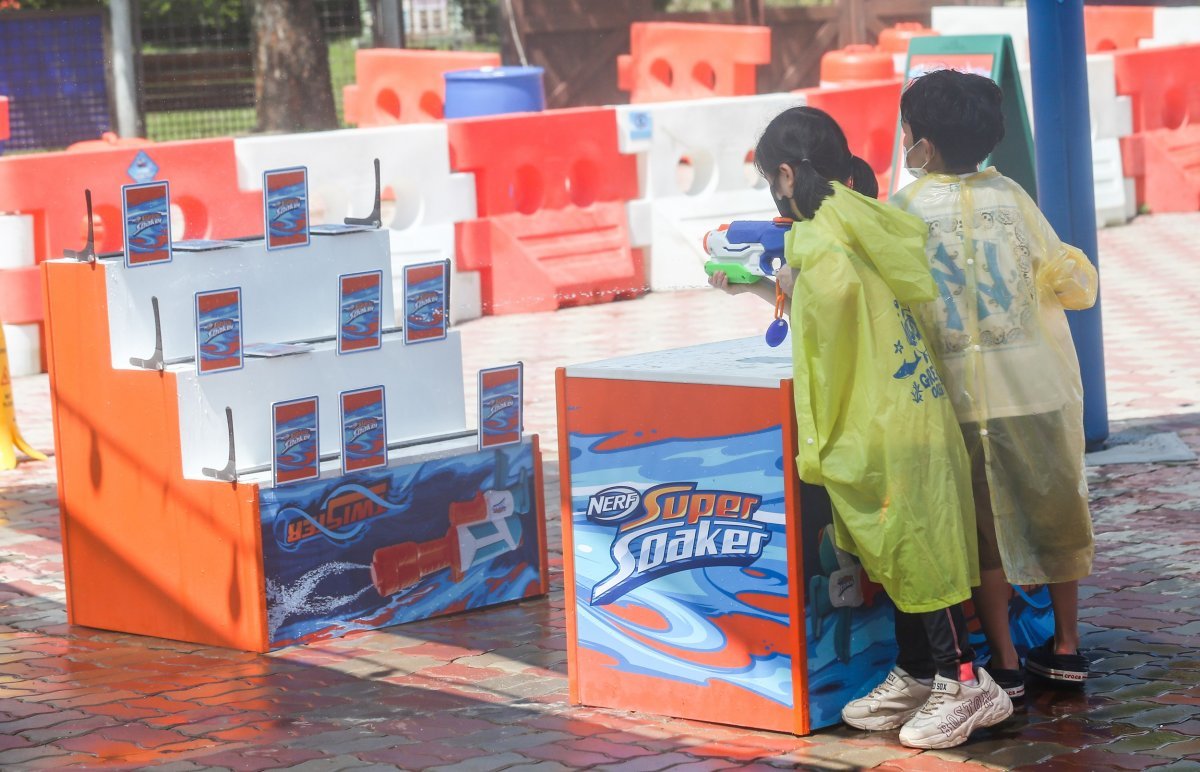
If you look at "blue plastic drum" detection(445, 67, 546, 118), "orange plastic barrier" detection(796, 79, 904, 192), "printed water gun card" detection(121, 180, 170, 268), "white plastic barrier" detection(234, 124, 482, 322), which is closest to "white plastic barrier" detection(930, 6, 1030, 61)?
"orange plastic barrier" detection(796, 79, 904, 192)

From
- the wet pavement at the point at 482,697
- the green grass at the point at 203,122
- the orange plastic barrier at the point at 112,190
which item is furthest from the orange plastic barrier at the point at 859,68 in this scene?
the wet pavement at the point at 482,697

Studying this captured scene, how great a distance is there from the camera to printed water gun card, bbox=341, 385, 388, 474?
5.50 m

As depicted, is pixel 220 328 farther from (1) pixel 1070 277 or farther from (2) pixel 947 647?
(1) pixel 1070 277

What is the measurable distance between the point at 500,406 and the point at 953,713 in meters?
2.26

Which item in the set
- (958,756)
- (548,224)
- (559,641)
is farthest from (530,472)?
(548,224)

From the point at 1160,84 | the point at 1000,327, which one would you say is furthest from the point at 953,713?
the point at 1160,84

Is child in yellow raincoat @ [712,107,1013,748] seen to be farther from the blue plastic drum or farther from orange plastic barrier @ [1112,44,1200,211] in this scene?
orange plastic barrier @ [1112,44,1200,211]

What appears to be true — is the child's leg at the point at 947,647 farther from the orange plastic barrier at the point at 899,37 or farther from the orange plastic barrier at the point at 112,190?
the orange plastic barrier at the point at 899,37

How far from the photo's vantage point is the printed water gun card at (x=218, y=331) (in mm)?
5344

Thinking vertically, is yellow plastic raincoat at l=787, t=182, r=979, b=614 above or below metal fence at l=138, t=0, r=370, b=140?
below

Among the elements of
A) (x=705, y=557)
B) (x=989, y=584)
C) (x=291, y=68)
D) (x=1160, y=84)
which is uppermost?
(x=291, y=68)

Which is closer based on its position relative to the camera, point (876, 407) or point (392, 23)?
point (876, 407)

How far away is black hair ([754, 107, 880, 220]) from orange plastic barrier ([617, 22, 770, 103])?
12982 mm

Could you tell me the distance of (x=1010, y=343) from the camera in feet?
13.9
